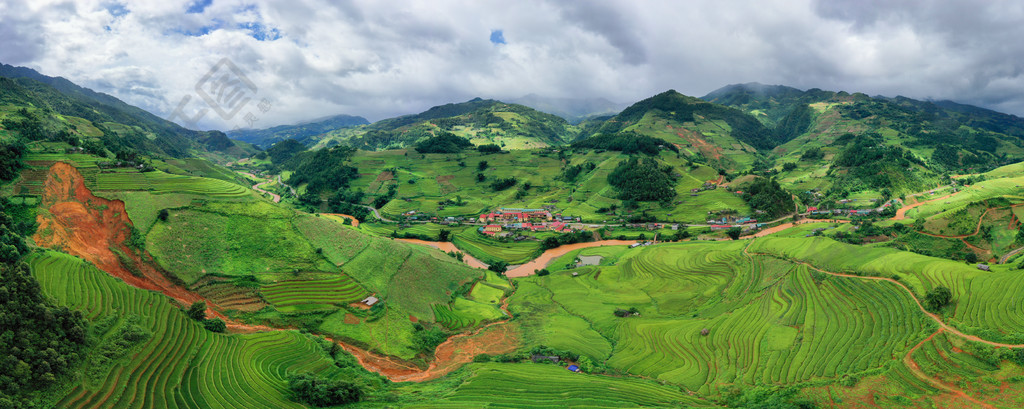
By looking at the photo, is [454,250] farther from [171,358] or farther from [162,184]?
[171,358]

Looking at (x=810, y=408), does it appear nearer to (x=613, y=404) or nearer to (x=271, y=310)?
(x=613, y=404)

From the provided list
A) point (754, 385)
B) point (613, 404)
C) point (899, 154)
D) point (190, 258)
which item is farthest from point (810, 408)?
point (899, 154)

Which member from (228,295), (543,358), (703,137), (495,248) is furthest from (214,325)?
(703,137)

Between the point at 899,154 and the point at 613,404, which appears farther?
the point at 899,154

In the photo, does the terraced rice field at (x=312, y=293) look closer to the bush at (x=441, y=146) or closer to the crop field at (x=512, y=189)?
the crop field at (x=512, y=189)

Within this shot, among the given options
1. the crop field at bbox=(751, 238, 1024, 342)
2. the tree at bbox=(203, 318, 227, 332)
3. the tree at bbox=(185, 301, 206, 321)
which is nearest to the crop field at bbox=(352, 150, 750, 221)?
the crop field at bbox=(751, 238, 1024, 342)

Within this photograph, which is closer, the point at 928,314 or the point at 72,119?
the point at 928,314
